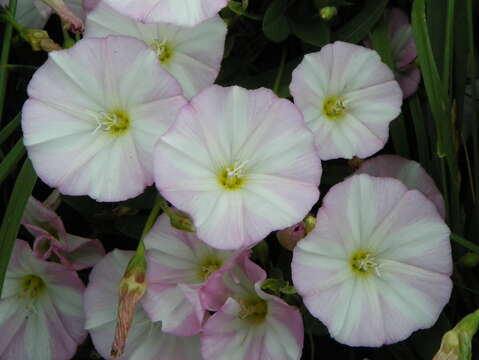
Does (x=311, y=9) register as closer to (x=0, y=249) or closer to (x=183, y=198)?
(x=183, y=198)

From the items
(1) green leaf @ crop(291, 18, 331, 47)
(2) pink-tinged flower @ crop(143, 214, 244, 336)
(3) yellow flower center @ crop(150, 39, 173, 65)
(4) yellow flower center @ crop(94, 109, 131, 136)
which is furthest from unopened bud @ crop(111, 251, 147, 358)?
(1) green leaf @ crop(291, 18, 331, 47)

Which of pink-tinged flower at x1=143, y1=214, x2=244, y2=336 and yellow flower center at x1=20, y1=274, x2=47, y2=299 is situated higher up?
pink-tinged flower at x1=143, y1=214, x2=244, y2=336

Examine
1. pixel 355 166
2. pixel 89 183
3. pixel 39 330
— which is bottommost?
pixel 39 330

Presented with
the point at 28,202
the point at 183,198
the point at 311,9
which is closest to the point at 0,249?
the point at 28,202

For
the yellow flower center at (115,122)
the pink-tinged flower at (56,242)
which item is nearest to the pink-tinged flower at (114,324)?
the pink-tinged flower at (56,242)

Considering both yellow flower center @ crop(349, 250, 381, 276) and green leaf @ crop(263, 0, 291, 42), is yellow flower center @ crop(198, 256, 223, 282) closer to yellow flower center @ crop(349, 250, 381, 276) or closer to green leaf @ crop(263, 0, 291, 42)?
yellow flower center @ crop(349, 250, 381, 276)
